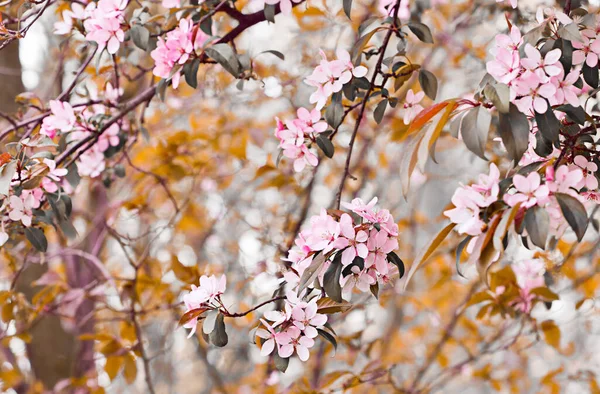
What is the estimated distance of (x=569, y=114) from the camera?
635 millimetres

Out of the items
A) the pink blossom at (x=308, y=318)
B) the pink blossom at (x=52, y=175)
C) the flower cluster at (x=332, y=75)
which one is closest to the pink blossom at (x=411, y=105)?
the flower cluster at (x=332, y=75)

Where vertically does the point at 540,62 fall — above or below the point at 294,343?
above

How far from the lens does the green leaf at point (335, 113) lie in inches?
31.5

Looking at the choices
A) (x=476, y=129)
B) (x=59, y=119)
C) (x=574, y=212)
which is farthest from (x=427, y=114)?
(x=59, y=119)

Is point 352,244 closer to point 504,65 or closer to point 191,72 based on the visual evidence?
point 504,65

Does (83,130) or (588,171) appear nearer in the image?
(588,171)

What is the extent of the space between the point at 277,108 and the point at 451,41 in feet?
2.69

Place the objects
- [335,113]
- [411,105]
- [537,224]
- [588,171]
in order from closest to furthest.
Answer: [537,224] < [588,171] < [335,113] < [411,105]

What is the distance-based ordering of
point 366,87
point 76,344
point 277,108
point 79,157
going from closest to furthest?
point 366,87, point 79,157, point 76,344, point 277,108

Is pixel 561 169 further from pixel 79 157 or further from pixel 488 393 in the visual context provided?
pixel 488 393

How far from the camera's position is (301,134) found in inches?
32.6

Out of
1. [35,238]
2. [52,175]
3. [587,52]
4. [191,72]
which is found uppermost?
[587,52]

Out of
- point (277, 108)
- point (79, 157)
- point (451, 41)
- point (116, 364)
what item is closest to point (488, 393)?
point (277, 108)

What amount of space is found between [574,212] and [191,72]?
1.76ft
